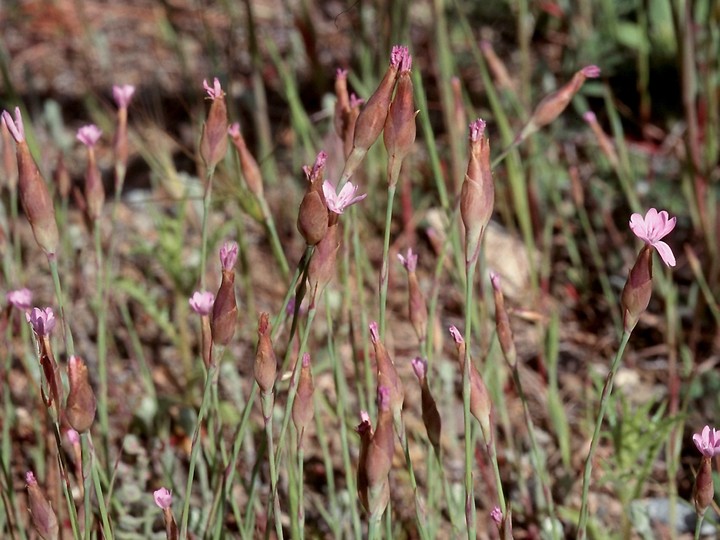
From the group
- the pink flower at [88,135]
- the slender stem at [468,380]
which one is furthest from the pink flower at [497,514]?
the pink flower at [88,135]

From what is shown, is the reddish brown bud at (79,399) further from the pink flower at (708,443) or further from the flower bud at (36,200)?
the pink flower at (708,443)

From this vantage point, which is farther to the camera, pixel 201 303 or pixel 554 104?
pixel 554 104

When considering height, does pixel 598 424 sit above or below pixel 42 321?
below

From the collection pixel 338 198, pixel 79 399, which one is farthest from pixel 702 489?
pixel 79 399

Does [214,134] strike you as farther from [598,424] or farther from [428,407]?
[598,424]

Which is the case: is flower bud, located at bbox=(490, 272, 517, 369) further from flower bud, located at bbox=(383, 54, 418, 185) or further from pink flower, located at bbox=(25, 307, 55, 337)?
pink flower, located at bbox=(25, 307, 55, 337)

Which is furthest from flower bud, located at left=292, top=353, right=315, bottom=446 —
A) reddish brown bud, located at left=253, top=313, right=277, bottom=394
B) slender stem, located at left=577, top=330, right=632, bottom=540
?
slender stem, located at left=577, top=330, right=632, bottom=540
